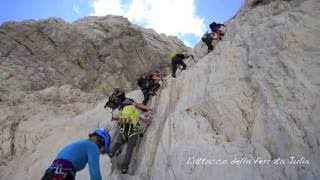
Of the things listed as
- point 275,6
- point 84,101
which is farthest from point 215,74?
point 84,101

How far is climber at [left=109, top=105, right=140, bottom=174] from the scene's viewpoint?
14.3m

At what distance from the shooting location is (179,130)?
46.6 ft

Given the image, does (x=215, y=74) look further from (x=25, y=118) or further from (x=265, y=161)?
(x=25, y=118)

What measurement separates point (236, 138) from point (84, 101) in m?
11.5

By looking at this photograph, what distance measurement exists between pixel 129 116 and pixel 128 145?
Result: 96 cm

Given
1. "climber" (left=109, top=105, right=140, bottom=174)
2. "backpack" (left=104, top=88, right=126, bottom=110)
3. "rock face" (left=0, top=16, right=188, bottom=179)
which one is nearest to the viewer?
"climber" (left=109, top=105, right=140, bottom=174)

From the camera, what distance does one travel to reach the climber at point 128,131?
46.9 ft

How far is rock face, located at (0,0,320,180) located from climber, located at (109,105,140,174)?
1.81 feet

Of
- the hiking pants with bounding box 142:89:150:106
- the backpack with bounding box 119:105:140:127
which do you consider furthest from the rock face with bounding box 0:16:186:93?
the backpack with bounding box 119:105:140:127

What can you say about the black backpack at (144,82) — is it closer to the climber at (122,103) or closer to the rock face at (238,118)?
the rock face at (238,118)

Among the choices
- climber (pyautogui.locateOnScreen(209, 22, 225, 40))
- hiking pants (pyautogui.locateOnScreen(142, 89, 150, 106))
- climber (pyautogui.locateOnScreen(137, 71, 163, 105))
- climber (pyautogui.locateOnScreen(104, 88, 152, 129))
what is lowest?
climber (pyautogui.locateOnScreen(104, 88, 152, 129))

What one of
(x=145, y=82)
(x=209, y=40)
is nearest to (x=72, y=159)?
(x=145, y=82)

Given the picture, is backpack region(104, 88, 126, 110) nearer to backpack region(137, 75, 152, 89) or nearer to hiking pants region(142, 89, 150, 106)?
hiking pants region(142, 89, 150, 106)

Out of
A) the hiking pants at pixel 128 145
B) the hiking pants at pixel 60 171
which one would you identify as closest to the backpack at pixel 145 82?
the hiking pants at pixel 128 145
